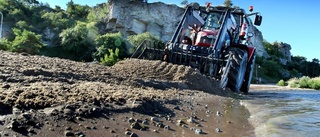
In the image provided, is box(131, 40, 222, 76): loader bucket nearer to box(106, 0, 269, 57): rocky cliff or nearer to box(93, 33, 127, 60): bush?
box(93, 33, 127, 60): bush

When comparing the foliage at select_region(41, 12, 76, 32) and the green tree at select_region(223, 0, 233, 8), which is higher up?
the green tree at select_region(223, 0, 233, 8)

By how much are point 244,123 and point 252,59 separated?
327 inches

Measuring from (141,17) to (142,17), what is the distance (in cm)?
14

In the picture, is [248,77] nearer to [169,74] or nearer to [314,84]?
[169,74]

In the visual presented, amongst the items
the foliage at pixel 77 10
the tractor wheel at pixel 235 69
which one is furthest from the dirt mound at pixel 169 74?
the foliage at pixel 77 10

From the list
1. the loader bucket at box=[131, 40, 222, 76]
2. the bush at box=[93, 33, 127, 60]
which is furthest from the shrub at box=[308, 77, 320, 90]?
the loader bucket at box=[131, 40, 222, 76]

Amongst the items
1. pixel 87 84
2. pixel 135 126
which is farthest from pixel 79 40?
pixel 135 126

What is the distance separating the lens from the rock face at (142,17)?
40219 millimetres

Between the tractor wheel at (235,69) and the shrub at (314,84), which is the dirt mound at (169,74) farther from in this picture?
the shrub at (314,84)

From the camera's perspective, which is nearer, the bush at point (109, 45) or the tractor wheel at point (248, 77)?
the tractor wheel at point (248, 77)

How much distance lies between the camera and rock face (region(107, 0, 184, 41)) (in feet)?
132

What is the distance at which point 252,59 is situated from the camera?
502 inches

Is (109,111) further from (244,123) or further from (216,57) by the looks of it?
(216,57)

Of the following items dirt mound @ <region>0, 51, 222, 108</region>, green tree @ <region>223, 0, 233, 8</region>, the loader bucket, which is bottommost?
dirt mound @ <region>0, 51, 222, 108</region>
